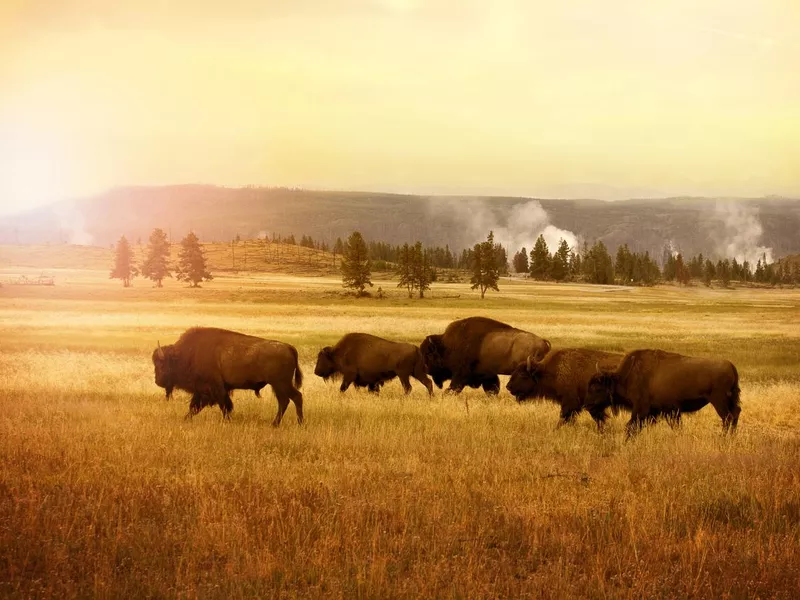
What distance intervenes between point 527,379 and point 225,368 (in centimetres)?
597

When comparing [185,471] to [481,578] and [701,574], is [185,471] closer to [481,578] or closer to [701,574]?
[481,578]

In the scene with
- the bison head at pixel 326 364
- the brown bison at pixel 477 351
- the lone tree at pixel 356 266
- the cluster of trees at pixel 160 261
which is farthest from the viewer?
the cluster of trees at pixel 160 261

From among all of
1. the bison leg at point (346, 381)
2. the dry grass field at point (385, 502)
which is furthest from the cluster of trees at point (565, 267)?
the dry grass field at point (385, 502)

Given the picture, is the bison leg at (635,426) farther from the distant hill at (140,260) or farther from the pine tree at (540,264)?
the pine tree at (540,264)

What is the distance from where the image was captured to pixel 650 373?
11.7 meters

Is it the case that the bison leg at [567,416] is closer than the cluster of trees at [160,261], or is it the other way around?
the bison leg at [567,416]

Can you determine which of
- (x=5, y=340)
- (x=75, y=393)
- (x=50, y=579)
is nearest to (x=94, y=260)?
(x=5, y=340)

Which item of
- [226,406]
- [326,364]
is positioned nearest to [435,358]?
[326,364]

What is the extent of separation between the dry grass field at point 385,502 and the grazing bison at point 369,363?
1.60 metres

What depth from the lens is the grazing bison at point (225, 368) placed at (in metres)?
11.9

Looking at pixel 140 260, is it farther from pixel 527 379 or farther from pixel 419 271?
pixel 527 379

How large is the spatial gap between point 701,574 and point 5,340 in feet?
97.6

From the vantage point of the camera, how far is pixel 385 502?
6.95 metres

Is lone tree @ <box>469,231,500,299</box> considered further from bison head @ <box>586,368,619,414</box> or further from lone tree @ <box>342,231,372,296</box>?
bison head @ <box>586,368,619,414</box>
